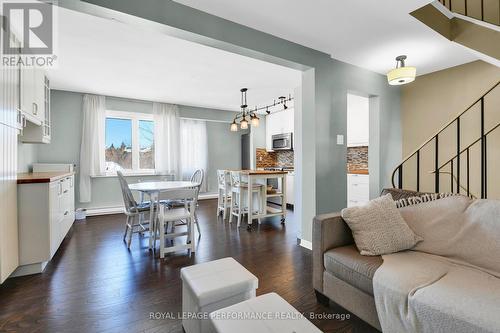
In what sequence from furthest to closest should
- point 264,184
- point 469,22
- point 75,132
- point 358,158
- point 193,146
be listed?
1. point 193,146
2. point 358,158
3. point 75,132
4. point 264,184
5. point 469,22

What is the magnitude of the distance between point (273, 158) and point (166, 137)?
10.2 ft

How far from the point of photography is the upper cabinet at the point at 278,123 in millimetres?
6055

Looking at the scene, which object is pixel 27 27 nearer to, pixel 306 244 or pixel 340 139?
pixel 340 139

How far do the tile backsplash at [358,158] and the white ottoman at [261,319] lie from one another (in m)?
4.47

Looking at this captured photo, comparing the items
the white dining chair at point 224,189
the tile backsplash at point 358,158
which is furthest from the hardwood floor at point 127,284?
the tile backsplash at point 358,158

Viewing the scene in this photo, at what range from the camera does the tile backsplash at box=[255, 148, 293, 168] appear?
6683mm

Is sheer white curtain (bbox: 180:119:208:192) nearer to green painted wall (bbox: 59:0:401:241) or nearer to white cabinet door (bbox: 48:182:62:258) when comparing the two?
white cabinet door (bbox: 48:182:62:258)

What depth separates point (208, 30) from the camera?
224 centimetres

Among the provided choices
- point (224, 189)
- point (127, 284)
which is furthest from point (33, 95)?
point (224, 189)

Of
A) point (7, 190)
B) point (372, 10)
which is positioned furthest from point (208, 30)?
point (7, 190)

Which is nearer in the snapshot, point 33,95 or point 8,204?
point 8,204

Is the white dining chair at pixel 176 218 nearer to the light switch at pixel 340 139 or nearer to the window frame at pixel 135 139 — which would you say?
the light switch at pixel 340 139

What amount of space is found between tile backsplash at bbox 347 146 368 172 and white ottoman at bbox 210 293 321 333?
14.7 feet

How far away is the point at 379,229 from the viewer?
5.51 ft
